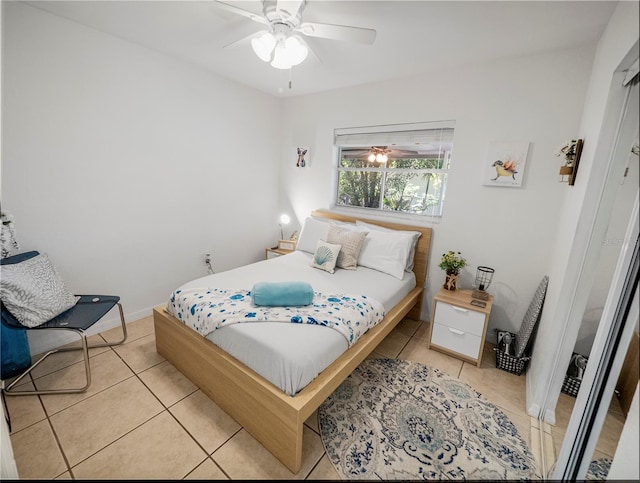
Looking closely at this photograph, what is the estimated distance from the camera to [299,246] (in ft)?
10.7

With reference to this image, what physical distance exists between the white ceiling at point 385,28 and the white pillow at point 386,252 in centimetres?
156

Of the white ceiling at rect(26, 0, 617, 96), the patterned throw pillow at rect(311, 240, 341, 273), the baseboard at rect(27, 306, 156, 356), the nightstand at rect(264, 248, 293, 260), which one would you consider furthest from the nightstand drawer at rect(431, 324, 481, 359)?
the baseboard at rect(27, 306, 156, 356)

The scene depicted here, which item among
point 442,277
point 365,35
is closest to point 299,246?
point 442,277

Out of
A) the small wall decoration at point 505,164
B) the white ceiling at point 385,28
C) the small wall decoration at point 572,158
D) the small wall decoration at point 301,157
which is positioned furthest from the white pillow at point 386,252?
the white ceiling at point 385,28

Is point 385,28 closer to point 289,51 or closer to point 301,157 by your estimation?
point 289,51

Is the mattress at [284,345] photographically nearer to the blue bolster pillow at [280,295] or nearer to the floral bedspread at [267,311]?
the floral bedspread at [267,311]

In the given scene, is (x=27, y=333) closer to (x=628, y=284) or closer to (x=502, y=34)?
(x=628, y=284)

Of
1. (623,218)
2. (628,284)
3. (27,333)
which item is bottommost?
(27,333)

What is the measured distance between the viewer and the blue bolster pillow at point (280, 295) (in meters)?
1.84

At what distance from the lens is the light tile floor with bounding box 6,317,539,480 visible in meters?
1.39

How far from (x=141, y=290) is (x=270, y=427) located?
2.06 meters

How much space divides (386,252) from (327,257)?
58 cm

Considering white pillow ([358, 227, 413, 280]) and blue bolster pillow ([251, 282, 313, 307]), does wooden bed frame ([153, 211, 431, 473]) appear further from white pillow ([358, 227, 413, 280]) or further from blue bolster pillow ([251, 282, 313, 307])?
white pillow ([358, 227, 413, 280])

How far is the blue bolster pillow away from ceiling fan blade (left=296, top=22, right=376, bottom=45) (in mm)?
1587
